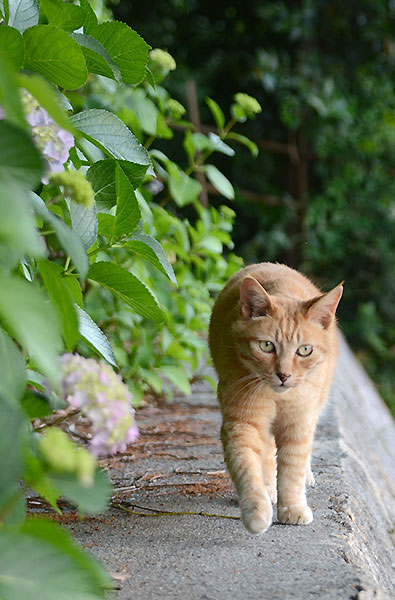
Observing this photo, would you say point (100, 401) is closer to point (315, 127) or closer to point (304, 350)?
point (304, 350)

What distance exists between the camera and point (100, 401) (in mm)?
710

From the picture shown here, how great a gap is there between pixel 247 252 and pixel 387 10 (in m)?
2.02

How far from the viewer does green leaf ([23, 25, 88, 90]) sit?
0.94 m

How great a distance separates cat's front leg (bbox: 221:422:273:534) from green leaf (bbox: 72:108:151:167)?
26.0 inches

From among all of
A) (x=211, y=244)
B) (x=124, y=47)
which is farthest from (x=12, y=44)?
(x=211, y=244)

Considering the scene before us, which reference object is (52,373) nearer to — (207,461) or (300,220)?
(207,461)

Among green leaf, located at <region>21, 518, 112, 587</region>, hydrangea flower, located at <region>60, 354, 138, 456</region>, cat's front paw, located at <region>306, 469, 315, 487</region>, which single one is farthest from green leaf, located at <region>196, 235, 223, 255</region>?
green leaf, located at <region>21, 518, 112, 587</region>

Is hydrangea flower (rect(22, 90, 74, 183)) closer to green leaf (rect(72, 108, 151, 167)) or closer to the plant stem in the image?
green leaf (rect(72, 108, 151, 167))

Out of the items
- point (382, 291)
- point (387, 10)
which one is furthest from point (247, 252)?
point (387, 10)

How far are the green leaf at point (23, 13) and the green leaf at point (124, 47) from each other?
5.4 inches

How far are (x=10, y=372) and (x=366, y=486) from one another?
141 centimetres

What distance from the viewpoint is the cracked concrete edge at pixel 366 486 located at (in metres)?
1.34

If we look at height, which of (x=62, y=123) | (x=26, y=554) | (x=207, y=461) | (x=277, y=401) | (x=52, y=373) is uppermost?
(x=62, y=123)

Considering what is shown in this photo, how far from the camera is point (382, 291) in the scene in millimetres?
5902
